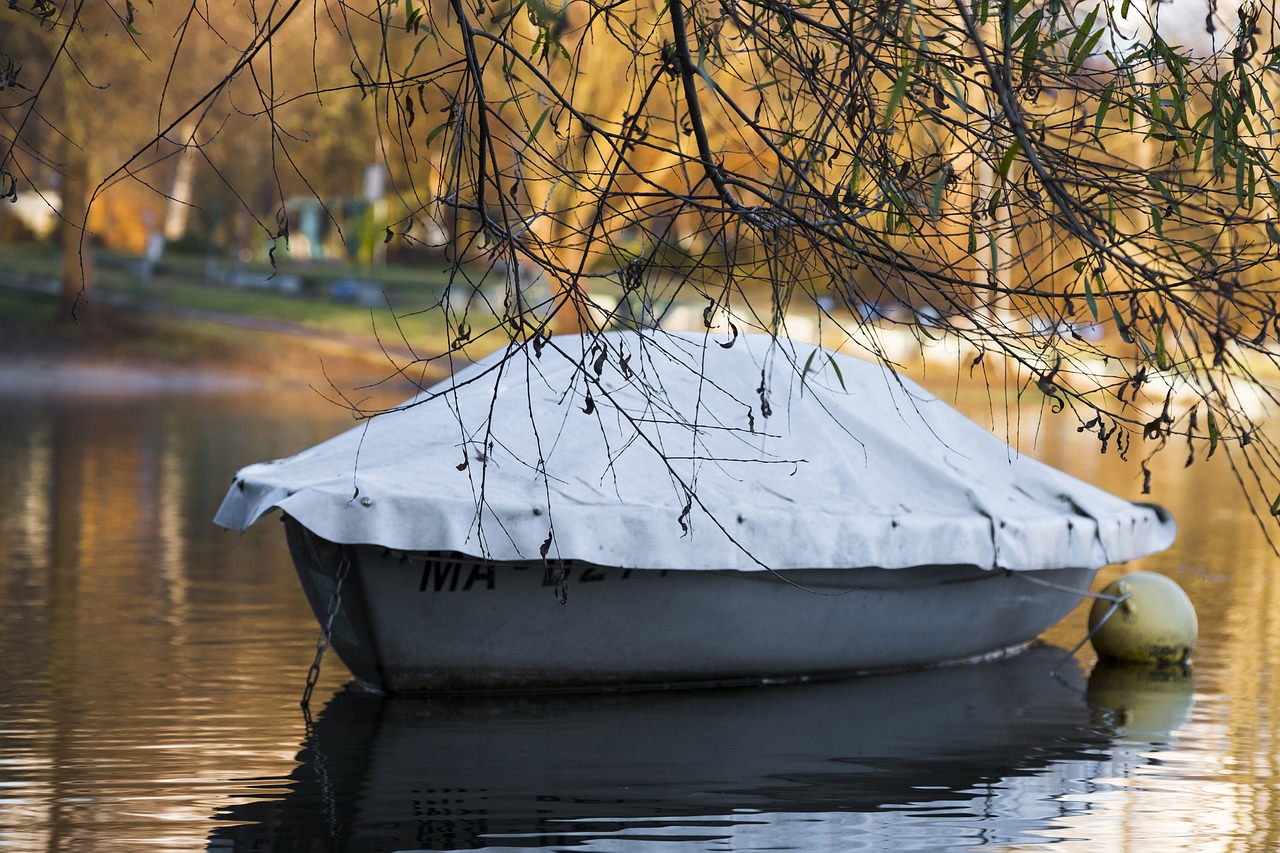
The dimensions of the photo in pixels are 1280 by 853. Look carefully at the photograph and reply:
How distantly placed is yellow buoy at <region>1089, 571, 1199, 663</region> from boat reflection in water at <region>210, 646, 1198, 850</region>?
0.97 m

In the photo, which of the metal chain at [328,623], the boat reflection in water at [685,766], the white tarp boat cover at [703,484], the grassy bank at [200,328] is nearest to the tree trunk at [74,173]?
the grassy bank at [200,328]

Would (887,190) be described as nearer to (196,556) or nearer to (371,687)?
(371,687)

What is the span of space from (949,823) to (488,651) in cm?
279

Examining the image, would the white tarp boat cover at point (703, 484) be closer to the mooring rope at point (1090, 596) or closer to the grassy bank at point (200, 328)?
the mooring rope at point (1090, 596)

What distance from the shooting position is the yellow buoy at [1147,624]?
35.5 feet

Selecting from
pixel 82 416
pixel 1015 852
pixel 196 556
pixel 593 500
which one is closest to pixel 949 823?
pixel 1015 852

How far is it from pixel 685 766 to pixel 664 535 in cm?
119

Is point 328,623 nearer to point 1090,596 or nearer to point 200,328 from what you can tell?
point 1090,596

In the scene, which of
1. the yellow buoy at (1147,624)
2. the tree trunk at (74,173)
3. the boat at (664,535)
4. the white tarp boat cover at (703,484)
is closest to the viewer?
the white tarp boat cover at (703,484)

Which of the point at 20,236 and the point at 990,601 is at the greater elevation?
the point at 20,236

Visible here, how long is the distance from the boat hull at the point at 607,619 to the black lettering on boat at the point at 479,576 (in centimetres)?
1

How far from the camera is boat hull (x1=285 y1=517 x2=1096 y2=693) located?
855 cm

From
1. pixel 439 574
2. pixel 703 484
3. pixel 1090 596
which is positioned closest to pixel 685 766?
pixel 439 574

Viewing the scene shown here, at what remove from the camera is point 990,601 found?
10.2 metres
